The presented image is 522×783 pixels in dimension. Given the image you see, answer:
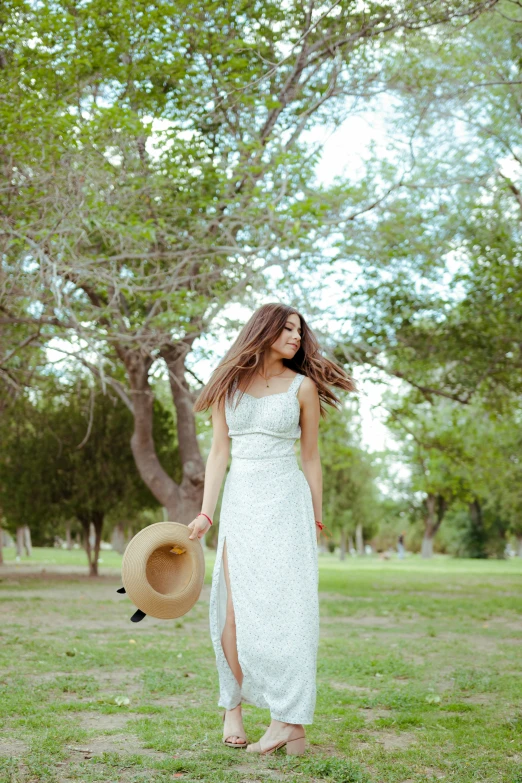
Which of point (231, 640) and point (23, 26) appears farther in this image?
point (23, 26)

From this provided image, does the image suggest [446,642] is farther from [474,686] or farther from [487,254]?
[487,254]

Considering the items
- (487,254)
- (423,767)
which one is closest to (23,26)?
(487,254)

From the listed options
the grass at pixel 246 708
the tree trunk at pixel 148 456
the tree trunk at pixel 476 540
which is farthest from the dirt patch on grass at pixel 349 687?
the tree trunk at pixel 476 540

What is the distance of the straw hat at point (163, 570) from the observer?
4.27 meters

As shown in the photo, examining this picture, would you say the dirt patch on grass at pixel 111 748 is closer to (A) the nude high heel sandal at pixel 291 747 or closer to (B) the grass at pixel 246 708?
(B) the grass at pixel 246 708

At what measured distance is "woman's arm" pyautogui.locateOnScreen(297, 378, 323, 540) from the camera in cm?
455

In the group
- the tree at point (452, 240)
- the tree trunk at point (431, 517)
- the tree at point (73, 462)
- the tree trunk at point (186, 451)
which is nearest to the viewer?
the tree at point (452, 240)

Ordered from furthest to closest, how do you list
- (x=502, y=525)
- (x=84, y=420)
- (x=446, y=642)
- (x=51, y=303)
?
(x=502, y=525), (x=84, y=420), (x=51, y=303), (x=446, y=642)

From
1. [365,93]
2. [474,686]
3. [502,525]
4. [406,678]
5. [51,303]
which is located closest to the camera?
[474,686]

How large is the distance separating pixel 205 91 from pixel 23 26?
109 inches

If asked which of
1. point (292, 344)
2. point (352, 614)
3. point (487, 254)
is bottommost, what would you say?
point (352, 614)

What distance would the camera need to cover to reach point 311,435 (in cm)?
458

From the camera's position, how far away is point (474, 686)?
6199 millimetres

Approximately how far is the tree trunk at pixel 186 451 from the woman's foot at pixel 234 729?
Answer: 37.9 ft
